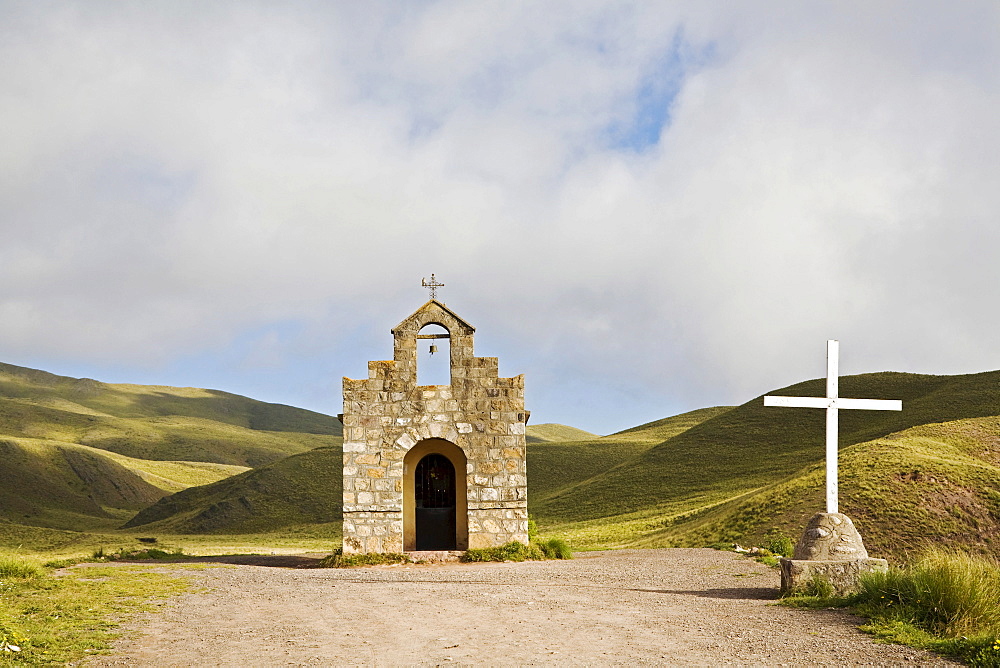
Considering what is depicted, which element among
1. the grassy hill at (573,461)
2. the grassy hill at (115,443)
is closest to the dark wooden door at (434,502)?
the grassy hill at (573,461)

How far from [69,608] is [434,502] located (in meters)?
11.5

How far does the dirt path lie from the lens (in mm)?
9031

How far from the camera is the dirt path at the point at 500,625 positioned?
356 inches

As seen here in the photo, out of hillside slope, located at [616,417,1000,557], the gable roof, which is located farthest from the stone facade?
hillside slope, located at [616,417,1000,557]

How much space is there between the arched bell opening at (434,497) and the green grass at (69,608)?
655 cm

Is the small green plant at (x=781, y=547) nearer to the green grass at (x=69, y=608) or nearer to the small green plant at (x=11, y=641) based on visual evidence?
the green grass at (x=69, y=608)

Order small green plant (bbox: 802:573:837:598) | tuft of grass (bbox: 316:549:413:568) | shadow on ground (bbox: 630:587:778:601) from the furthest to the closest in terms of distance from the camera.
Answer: tuft of grass (bbox: 316:549:413:568) → shadow on ground (bbox: 630:587:778:601) → small green plant (bbox: 802:573:837:598)

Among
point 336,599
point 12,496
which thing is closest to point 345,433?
point 336,599

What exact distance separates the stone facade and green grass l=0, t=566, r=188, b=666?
16.1 ft

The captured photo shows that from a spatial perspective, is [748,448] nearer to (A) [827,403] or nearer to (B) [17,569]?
(A) [827,403]

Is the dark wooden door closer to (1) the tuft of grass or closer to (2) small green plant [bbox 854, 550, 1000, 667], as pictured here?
(1) the tuft of grass

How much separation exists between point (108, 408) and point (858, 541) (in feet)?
533

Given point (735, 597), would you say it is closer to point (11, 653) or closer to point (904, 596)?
point (904, 596)

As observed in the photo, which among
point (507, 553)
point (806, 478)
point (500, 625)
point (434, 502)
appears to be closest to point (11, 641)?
point (500, 625)
